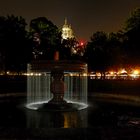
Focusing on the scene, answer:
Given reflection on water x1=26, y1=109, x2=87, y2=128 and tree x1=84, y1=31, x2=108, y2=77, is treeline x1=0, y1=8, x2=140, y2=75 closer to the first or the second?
tree x1=84, y1=31, x2=108, y2=77

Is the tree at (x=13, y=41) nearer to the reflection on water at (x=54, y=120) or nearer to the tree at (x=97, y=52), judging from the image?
the tree at (x=97, y=52)

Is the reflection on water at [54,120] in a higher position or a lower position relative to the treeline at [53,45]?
lower

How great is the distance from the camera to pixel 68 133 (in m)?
7.48

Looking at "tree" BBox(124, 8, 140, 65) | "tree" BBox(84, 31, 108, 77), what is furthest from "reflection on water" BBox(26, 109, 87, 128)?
"tree" BBox(84, 31, 108, 77)

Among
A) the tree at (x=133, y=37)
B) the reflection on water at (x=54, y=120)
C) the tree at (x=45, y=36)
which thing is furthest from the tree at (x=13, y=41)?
the reflection on water at (x=54, y=120)

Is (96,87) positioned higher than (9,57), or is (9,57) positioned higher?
(9,57)

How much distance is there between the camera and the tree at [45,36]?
53469 mm

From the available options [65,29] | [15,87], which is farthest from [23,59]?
[65,29]

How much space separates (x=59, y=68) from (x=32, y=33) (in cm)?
3772

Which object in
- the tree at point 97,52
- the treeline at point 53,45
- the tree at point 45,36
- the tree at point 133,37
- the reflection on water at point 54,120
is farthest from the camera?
the tree at point 97,52

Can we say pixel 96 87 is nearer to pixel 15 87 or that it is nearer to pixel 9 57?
pixel 15 87

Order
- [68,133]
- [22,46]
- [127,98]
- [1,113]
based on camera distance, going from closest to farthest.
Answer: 1. [68,133]
2. [1,113]
3. [127,98]
4. [22,46]

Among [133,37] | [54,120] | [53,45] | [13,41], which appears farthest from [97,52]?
[54,120]

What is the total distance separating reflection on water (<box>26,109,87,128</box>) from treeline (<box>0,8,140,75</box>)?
27332mm
